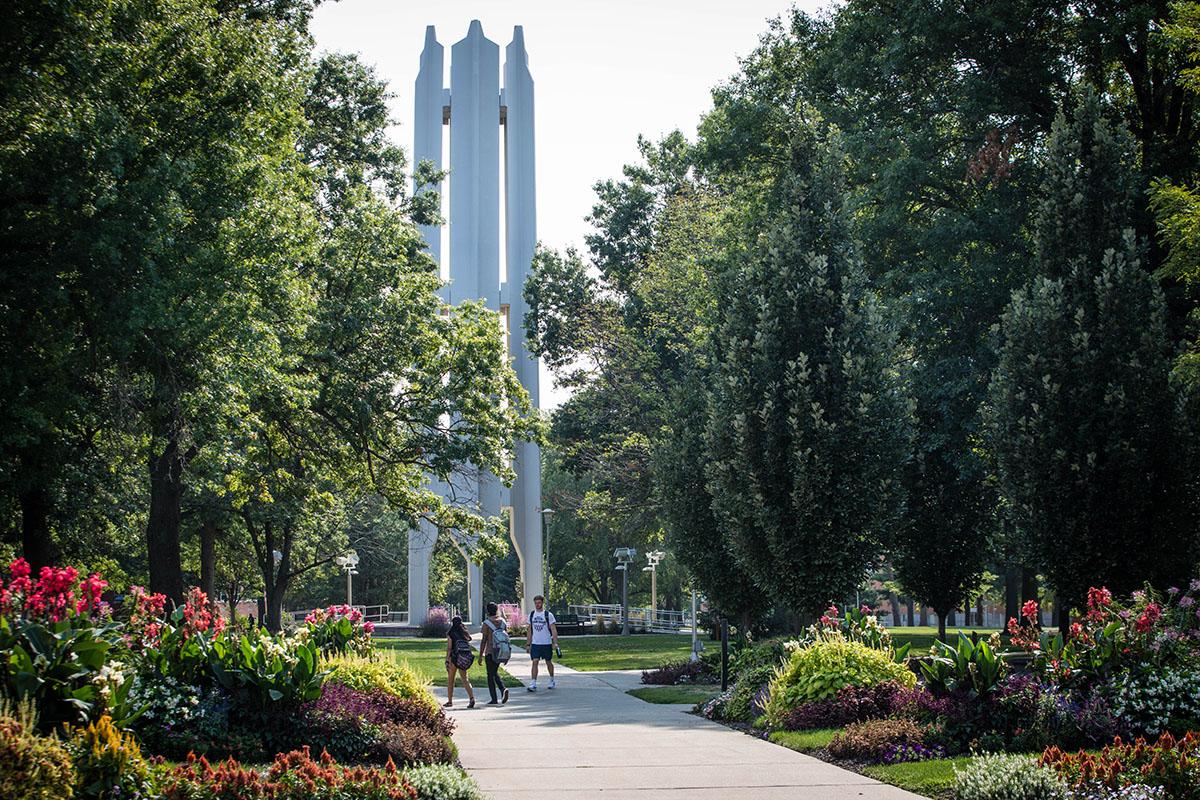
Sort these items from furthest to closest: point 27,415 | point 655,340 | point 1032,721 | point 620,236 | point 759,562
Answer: point 620,236 → point 655,340 → point 759,562 → point 27,415 → point 1032,721

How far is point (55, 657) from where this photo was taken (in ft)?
29.8

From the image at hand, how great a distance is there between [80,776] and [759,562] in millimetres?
12571

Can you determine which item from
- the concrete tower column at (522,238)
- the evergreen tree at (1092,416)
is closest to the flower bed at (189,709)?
the evergreen tree at (1092,416)

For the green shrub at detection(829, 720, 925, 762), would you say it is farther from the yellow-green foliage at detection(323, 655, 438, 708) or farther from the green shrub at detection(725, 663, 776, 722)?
the yellow-green foliage at detection(323, 655, 438, 708)

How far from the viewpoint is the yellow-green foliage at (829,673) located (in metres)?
14.1

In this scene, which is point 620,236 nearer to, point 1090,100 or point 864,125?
point 864,125

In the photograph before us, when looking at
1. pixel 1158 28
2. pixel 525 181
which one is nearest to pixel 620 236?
pixel 525 181

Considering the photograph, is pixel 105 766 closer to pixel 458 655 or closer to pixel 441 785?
pixel 441 785

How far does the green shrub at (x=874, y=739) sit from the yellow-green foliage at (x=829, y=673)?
1.80 meters

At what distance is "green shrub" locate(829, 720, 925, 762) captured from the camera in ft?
38.2

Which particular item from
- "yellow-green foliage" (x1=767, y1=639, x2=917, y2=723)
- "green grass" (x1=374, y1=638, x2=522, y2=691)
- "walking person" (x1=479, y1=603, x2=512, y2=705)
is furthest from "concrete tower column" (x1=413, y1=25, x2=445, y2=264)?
"yellow-green foliage" (x1=767, y1=639, x2=917, y2=723)

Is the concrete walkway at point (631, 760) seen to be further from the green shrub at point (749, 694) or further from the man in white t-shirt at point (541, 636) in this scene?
the man in white t-shirt at point (541, 636)

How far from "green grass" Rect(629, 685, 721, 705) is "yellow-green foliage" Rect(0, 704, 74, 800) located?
12.8 metres

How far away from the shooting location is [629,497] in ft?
125
